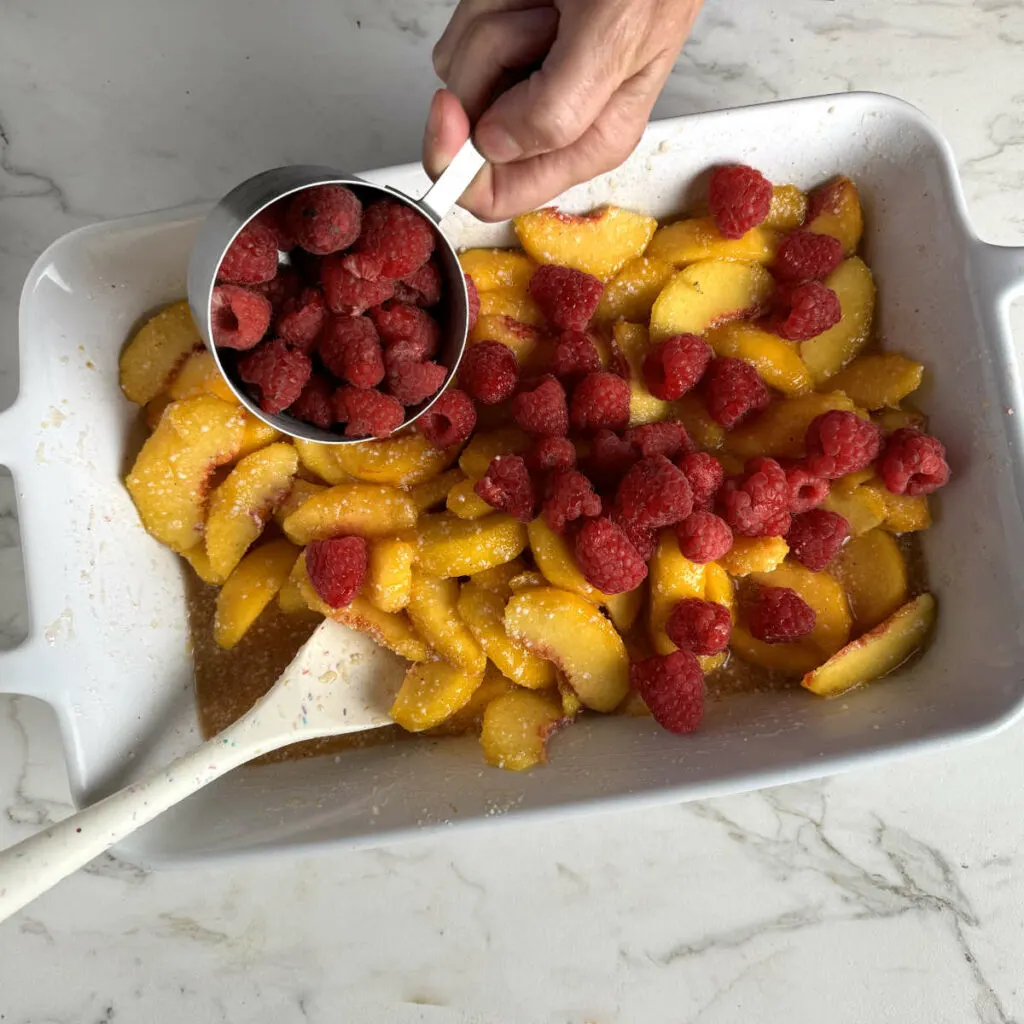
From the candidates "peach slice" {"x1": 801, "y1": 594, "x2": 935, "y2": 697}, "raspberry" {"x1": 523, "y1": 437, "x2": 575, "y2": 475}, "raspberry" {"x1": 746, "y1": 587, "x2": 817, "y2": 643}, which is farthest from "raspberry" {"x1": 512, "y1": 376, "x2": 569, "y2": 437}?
"peach slice" {"x1": 801, "y1": 594, "x2": 935, "y2": 697}

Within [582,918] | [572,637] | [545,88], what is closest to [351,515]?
[572,637]

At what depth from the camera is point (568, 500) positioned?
101cm

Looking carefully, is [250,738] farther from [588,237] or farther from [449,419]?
[588,237]

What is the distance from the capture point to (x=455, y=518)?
1104 mm

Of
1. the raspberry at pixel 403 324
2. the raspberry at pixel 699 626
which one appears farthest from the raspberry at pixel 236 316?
the raspberry at pixel 699 626

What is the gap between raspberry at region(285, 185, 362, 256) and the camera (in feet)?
3.05

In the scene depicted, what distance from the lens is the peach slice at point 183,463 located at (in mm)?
1104

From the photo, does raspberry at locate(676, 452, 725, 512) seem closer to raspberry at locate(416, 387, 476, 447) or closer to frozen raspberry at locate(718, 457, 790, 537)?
frozen raspberry at locate(718, 457, 790, 537)

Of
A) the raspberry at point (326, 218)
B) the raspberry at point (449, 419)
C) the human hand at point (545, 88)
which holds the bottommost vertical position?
the raspberry at point (449, 419)

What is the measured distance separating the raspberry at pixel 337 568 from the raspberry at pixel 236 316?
0.25m

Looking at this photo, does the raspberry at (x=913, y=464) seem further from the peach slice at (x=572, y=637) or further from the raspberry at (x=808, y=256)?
the peach slice at (x=572, y=637)

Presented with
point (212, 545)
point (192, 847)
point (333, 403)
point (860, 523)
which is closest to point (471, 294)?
point (333, 403)

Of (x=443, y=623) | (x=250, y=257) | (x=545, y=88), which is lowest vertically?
(x=443, y=623)

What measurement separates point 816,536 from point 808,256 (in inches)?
14.4
